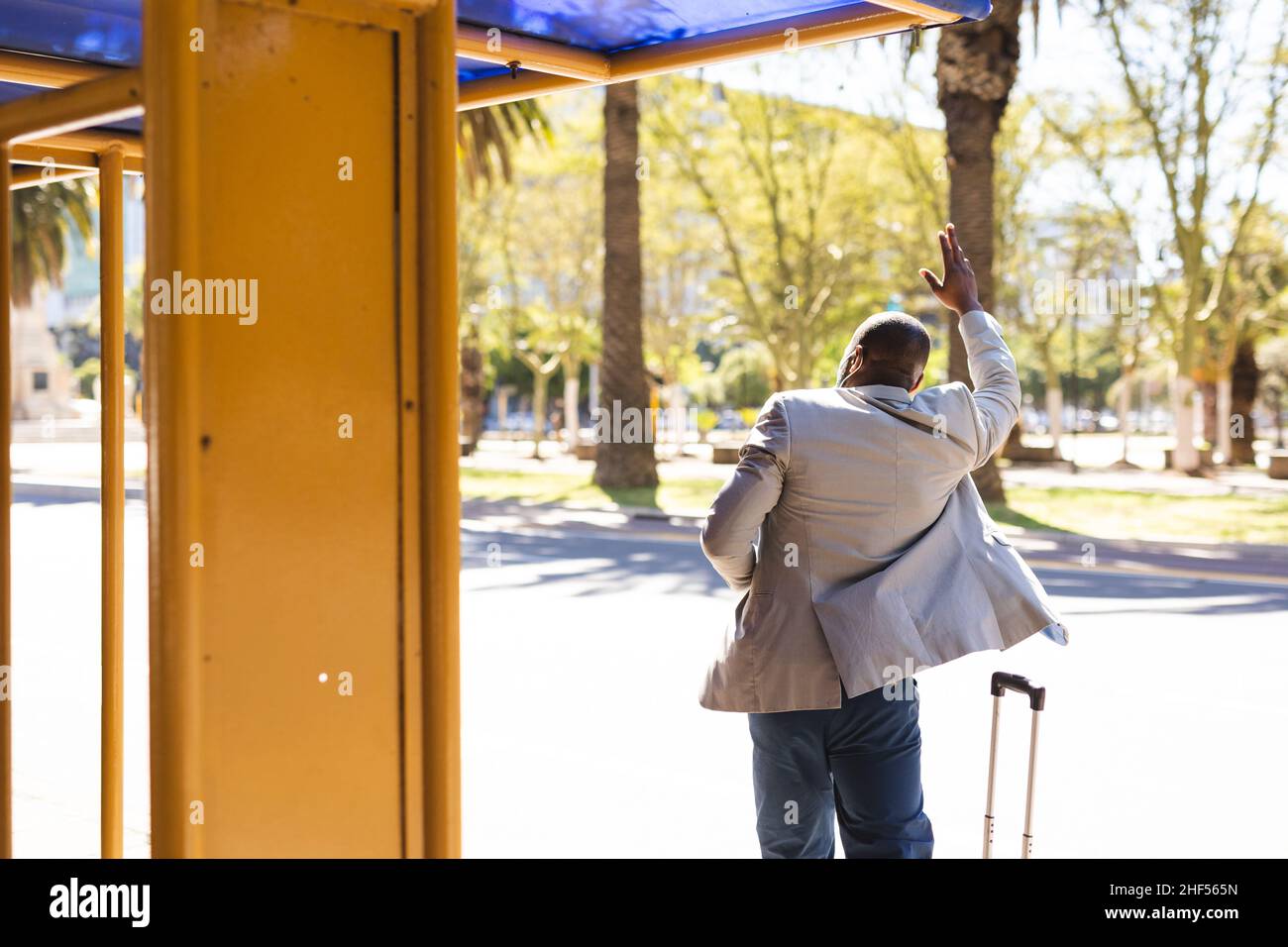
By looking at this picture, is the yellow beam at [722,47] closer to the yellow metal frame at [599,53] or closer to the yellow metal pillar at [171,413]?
the yellow metal frame at [599,53]

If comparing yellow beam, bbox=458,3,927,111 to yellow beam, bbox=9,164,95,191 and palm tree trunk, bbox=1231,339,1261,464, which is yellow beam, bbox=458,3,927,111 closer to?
yellow beam, bbox=9,164,95,191

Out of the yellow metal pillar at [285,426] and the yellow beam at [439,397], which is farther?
the yellow beam at [439,397]

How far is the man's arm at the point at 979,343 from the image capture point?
137 inches

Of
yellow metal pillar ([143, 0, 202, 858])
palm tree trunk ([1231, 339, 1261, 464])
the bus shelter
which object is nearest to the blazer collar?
the bus shelter

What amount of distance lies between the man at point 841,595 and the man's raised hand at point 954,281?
401 millimetres

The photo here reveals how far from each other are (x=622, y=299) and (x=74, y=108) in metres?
21.0

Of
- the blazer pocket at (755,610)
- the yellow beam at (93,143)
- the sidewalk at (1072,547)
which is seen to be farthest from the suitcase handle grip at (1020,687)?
the sidewalk at (1072,547)

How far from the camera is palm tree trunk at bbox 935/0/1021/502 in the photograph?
63.7ft

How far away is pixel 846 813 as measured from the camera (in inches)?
126

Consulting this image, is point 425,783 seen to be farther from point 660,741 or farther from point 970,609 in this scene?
point 660,741

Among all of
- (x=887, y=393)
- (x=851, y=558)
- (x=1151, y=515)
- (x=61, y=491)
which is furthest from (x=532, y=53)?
(x=61, y=491)

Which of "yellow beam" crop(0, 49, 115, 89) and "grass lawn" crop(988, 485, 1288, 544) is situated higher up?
"yellow beam" crop(0, 49, 115, 89)

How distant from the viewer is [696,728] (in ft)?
23.2

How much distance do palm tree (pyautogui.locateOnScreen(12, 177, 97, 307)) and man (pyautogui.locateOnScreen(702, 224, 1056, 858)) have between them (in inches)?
1140
